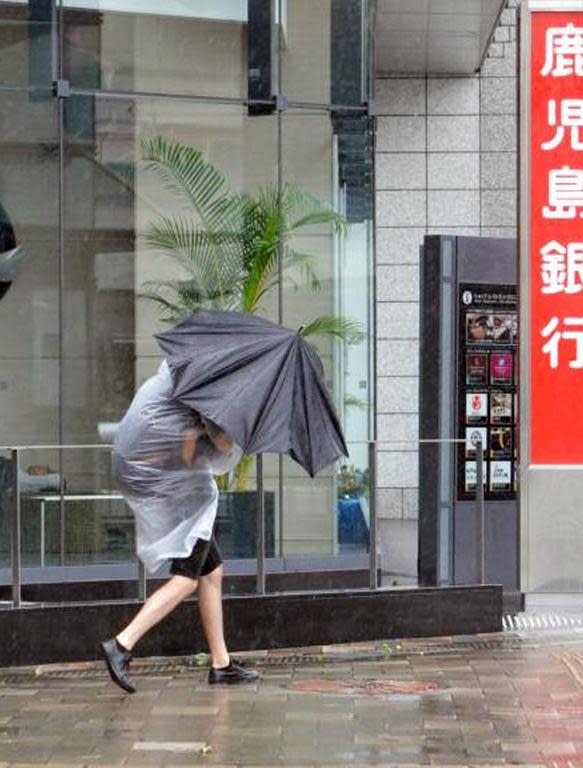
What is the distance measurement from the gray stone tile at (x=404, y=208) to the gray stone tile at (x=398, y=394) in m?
1.55

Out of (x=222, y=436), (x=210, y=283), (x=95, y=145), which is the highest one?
(x=95, y=145)

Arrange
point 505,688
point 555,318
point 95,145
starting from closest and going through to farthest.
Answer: point 505,688 < point 555,318 < point 95,145

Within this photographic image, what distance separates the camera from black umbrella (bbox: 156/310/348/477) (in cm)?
848

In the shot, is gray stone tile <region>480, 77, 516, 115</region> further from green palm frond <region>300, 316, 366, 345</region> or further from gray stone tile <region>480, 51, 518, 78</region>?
green palm frond <region>300, 316, 366, 345</region>

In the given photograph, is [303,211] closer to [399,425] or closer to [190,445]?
[190,445]

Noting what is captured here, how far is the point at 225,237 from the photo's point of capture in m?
13.0

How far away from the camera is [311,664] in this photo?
30.5 feet

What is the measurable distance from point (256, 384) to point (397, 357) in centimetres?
1021

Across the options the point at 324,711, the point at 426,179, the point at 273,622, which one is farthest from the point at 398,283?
the point at 324,711

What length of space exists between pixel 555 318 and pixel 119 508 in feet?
9.06

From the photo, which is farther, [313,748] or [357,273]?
[357,273]

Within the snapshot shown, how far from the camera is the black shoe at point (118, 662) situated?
8.31 metres

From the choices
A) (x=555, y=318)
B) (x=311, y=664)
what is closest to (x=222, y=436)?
(x=311, y=664)

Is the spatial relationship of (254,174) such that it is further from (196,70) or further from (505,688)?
(505,688)
